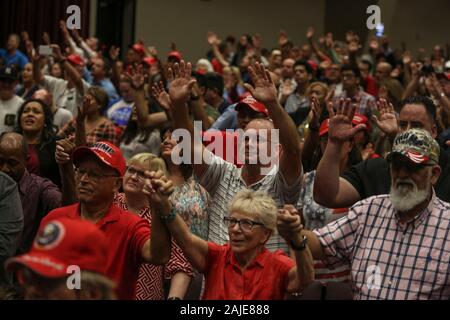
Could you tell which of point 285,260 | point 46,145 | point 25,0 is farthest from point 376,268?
point 25,0

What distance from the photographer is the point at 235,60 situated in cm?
1312

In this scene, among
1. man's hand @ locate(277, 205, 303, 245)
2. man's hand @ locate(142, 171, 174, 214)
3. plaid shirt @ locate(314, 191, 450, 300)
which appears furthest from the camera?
plaid shirt @ locate(314, 191, 450, 300)

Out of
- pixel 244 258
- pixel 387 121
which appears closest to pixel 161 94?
pixel 387 121

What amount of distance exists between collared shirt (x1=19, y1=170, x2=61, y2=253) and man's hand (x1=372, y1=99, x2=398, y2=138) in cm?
177

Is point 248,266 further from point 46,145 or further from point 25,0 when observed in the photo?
point 25,0

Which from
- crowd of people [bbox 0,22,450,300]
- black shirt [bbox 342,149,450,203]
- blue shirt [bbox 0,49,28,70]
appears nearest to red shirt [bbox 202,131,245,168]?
crowd of people [bbox 0,22,450,300]

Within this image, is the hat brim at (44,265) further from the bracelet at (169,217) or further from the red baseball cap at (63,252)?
the bracelet at (169,217)

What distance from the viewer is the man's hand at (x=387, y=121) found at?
4.76 meters

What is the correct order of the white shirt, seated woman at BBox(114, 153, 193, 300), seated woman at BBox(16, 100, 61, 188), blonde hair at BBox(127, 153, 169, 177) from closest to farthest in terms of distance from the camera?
seated woman at BBox(114, 153, 193, 300), blonde hair at BBox(127, 153, 169, 177), seated woman at BBox(16, 100, 61, 188), the white shirt

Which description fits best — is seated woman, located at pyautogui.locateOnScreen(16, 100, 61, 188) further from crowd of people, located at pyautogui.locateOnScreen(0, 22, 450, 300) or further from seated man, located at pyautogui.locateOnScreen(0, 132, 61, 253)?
seated man, located at pyautogui.locateOnScreen(0, 132, 61, 253)

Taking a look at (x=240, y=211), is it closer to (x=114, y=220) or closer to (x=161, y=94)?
(x=114, y=220)

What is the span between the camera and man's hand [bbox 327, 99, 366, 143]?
393cm

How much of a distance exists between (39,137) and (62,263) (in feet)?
12.4

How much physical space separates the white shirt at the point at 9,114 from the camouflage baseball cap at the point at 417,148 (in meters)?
3.90
